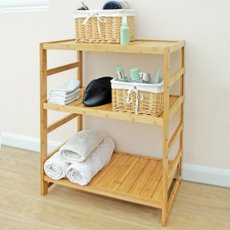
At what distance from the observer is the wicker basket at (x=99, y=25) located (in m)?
1.64

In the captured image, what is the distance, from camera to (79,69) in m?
2.09

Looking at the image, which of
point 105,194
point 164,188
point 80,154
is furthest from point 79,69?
point 164,188

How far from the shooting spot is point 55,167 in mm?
1779

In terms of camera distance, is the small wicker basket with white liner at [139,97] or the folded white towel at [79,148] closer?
the small wicker basket with white liner at [139,97]

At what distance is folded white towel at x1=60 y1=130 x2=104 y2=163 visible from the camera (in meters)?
1.76

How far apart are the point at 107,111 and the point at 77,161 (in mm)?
338

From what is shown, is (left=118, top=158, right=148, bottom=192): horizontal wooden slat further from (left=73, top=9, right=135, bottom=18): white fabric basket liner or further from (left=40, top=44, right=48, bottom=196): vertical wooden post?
(left=73, top=9, right=135, bottom=18): white fabric basket liner

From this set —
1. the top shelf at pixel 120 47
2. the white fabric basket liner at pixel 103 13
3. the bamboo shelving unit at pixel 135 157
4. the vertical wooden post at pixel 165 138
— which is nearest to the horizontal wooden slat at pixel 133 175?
the bamboo shelving unit at pixel 135 157

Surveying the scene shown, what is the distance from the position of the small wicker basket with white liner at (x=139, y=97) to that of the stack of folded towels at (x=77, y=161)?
0.34 meters

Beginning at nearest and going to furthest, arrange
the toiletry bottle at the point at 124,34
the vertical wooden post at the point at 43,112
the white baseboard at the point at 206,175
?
1. the toiletry bottle at the point at 124,34
2. the vertical wooden post at the point at 43,112
3. the white baseboard at the point at 206,175

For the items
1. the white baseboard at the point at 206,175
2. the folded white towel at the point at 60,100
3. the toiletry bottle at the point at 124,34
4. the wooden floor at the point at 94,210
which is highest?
the toiletry bottle at the point at 124,34

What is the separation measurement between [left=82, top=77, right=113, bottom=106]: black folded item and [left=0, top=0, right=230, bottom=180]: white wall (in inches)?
10.7

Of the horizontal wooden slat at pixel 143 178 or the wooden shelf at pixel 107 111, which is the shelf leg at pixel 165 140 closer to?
the wooden shelf at pixel 107 111

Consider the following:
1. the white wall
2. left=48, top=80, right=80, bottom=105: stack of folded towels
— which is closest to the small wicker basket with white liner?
left=48, top=80, right=80, bottom=105: stack of folded towels
